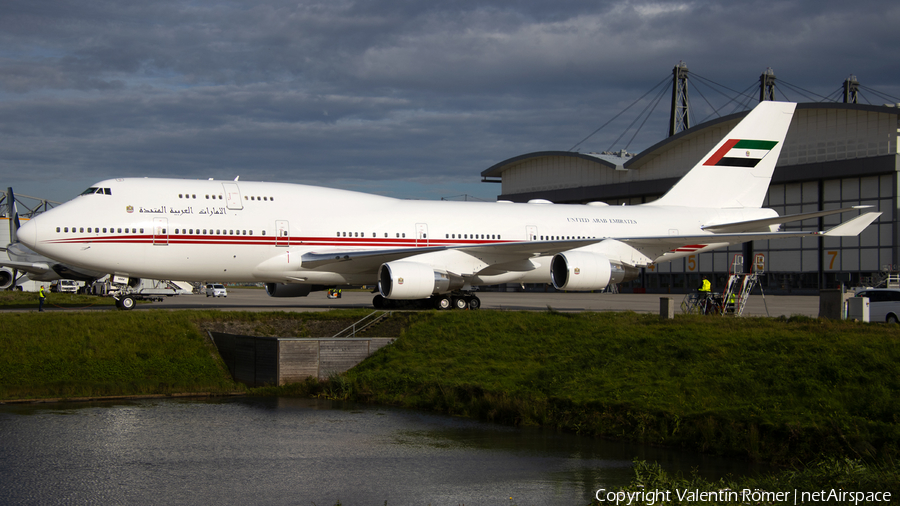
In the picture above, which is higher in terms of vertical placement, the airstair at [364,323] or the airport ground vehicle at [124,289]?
the airport ground vehicle at [124,289]

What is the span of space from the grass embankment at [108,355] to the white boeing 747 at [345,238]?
2.54 m

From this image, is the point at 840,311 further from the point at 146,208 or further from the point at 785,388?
the point at 146,208

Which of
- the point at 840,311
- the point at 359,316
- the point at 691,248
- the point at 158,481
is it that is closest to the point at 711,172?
the point at 691,248

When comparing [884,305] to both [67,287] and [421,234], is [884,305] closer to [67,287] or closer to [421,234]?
[421,234]

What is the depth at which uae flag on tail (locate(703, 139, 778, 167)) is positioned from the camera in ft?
107

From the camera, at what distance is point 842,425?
12.3 m

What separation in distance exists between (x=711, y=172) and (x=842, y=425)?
2196 centimetres

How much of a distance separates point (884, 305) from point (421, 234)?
1663 cm

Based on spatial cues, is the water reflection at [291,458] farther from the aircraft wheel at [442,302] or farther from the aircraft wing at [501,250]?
the aircraft wheel at [442,302]

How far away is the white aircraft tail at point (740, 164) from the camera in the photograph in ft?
107

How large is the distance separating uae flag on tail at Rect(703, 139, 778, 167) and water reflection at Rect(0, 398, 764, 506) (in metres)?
21.6

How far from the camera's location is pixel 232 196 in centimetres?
2445

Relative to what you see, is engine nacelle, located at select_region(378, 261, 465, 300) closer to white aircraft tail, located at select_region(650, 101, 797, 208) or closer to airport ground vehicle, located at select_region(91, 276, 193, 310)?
airport ground vehicle, located at select_region(91, 276, 193, 310)

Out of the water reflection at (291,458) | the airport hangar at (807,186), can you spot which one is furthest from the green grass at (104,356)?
the airport hangar at (807,186)
